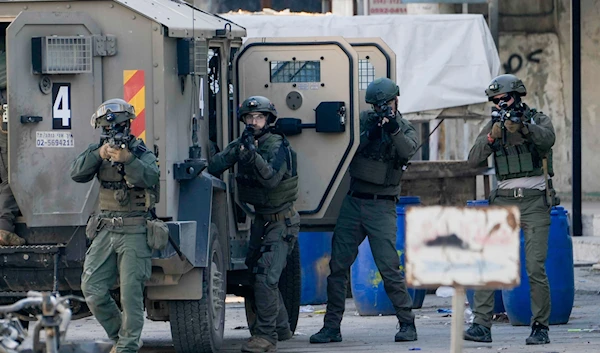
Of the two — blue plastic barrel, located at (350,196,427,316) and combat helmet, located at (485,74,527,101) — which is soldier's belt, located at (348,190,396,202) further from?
blue plastic barrel, located at (350,196,427,316)

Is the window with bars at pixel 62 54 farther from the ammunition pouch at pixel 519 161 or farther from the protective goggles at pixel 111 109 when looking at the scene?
the ammunition pouch at pixel 519 161

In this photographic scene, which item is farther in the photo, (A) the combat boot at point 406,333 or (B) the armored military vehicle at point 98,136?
(A) the combat boot at point 406,333

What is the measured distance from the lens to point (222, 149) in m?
8.47

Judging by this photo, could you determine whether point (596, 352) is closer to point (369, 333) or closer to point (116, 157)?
point (369, 333)

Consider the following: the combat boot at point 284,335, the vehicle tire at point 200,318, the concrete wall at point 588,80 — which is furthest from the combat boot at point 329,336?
the concrete wall at point 588,80

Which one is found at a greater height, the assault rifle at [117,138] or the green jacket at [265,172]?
the assault rifle at [117,138]

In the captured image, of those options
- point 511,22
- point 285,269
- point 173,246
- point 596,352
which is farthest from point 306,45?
point 511,22

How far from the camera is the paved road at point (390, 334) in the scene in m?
8.38

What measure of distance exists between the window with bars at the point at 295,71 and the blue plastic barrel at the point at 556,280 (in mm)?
2221

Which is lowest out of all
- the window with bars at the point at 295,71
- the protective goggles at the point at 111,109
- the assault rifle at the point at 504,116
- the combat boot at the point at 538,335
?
the combat boot at the point at 538,335

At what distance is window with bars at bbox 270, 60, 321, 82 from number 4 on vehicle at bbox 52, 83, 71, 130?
203 centimetres

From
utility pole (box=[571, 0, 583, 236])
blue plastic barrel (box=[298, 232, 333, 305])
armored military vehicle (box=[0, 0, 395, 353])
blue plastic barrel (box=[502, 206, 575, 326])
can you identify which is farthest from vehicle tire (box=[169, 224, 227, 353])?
utility pole (box=[571, 0, 583, 236])

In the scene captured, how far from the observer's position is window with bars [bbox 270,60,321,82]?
885 centimetres

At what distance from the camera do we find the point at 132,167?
693 centimetres
